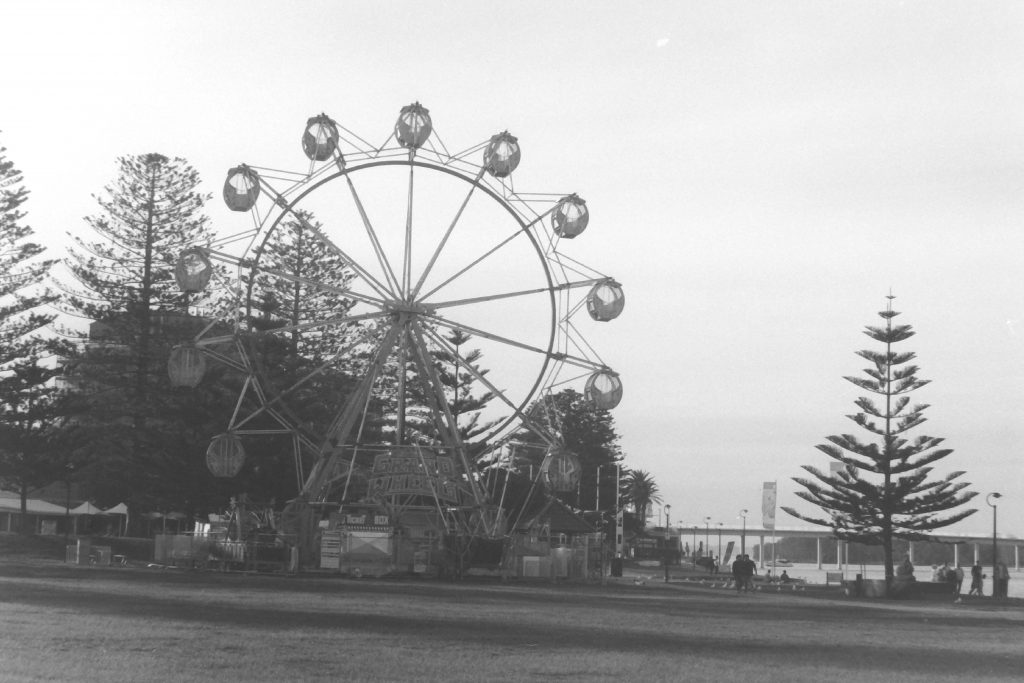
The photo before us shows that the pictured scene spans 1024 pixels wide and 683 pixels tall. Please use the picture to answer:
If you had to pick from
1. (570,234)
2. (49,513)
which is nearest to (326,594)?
(570,234)

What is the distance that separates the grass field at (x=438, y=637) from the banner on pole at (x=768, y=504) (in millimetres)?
25511

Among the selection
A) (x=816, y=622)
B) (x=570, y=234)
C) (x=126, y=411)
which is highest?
(x=570, y=234)

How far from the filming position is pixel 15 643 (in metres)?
11.3

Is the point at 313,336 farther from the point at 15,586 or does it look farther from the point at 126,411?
the point at 15,586

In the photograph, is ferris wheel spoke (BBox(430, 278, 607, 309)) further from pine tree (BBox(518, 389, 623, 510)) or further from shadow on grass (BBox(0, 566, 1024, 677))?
pine tree (BBox(518, 389, 623, 510))

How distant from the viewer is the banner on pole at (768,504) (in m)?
49.4

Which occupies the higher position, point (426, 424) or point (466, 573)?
point (426, 424)

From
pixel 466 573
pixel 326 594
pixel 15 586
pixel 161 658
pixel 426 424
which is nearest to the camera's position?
pixel 161 658

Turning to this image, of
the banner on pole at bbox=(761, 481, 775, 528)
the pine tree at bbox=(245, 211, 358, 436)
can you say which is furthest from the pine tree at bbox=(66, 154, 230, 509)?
the banner on pole at bbox=(761, 481, 775, 528)

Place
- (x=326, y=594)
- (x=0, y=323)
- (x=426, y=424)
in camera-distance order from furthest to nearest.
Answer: (x=426, y=424), (x=0, y=323), (x=326, y=594)

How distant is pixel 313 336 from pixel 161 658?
1631 inches

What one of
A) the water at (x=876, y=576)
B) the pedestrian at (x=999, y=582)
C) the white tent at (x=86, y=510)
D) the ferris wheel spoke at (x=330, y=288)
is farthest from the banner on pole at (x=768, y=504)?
the white tent at (x=86, y=510)

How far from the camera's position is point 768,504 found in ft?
162

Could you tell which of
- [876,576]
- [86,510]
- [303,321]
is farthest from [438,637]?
[876,576]
